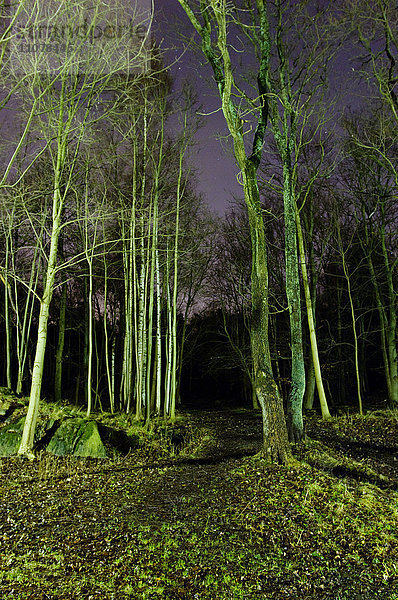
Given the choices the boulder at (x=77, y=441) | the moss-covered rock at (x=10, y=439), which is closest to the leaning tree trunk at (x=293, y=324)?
the boulder at (x=77, y=441)

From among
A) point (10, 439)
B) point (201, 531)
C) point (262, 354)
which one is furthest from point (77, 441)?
point (201, 531)

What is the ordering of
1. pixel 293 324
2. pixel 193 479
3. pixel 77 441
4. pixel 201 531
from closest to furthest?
1. pixel 201 531
2. pixel 193 479
3. pixel 77 441
4. pixel 293 324

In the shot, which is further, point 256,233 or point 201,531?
point 256,233

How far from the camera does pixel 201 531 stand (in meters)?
4.16

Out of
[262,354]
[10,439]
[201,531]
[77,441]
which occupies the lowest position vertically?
[201,531]

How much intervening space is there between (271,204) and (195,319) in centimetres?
1121

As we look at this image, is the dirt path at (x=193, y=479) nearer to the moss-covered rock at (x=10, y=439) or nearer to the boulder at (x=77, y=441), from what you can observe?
the boulder at (x=77, y=441)

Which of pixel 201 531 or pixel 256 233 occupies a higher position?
pixel 256 233

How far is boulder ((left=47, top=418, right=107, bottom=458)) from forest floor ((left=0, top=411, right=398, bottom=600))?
1012mm

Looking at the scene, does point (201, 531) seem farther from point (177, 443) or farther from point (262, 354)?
point (177, 443)

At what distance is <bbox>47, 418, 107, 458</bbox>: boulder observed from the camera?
27.4 ft

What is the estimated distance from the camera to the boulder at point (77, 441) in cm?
834

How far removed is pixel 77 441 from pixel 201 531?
517 cm

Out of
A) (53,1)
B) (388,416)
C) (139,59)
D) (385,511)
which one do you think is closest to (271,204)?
(388,416)
